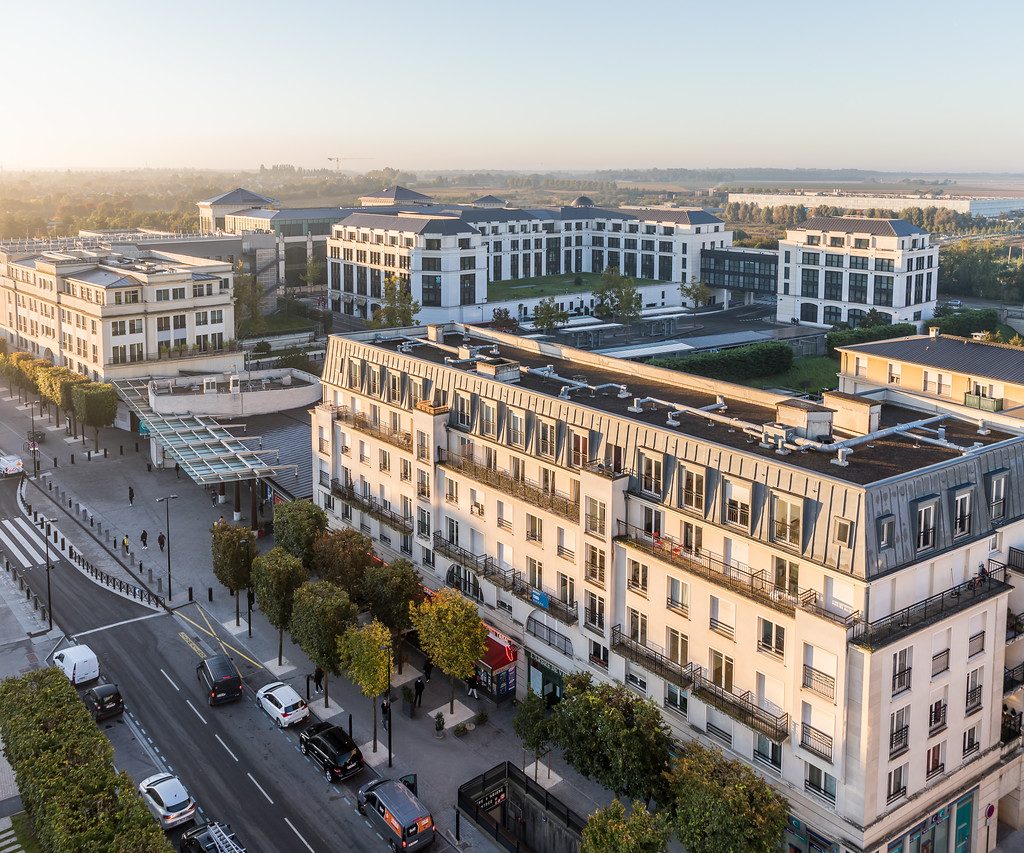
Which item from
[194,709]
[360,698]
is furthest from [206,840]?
[360,698]

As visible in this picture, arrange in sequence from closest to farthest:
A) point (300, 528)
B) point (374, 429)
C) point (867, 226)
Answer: point (300, 528)
point (374, 429)
point (867, 226)

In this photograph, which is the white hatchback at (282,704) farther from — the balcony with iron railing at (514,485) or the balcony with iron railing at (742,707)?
the balcony with iron railing at (742,707)

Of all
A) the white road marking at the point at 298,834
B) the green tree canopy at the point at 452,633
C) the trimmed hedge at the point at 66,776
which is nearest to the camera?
the trimmed hedge at the point at 66,776

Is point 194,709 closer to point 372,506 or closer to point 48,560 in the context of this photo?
point 48,560

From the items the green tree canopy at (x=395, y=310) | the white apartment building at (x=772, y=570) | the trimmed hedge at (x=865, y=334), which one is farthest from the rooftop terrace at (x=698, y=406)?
the trimmed hedge at (x=865, y=334)

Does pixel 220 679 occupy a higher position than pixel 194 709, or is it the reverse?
pixel 220 679

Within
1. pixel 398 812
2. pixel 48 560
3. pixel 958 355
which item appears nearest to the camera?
pixel 398 812
